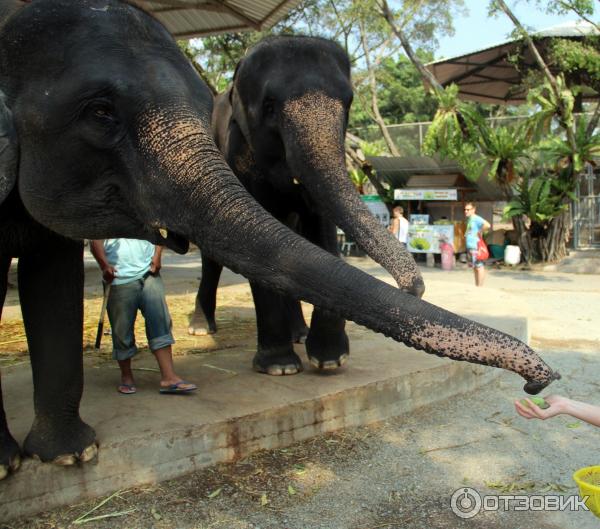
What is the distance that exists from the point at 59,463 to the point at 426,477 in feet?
6.34

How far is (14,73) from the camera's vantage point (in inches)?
105

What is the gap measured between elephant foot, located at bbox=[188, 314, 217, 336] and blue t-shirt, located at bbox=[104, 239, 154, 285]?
8.11ft

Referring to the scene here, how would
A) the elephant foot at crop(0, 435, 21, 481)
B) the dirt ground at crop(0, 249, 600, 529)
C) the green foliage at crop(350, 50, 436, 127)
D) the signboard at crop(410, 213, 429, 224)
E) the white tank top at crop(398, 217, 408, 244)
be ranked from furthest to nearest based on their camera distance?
the green foliage at crop(350, 50, 436, 127)
the signboard at crop(410, 213, 429, 224)
the white tank top at crop(398, 217, 408, 244)
the dirt ground at crop(0, 249, 600, 529)
the elephant foot at crop(0, 435, 21, 481)

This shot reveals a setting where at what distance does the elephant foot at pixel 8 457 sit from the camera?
10.4ft

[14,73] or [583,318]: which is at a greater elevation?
[14,73]

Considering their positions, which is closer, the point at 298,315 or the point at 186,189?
the point at 186,189

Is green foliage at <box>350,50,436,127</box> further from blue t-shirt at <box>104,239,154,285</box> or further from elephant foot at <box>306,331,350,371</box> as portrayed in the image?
blue t-shirt at <box>104,239,154,285</box>

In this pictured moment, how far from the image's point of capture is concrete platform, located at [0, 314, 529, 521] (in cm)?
344

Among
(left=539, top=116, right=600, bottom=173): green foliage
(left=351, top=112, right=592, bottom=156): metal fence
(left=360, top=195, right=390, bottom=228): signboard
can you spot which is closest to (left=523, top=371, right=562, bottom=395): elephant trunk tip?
(left=539, top=116, right=600, bottom=173): green foliage

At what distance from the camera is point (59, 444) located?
11.0 feet

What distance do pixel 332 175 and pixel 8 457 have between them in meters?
2.44

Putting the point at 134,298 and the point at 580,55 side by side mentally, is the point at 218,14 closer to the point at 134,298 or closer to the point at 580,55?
the point at 134,298

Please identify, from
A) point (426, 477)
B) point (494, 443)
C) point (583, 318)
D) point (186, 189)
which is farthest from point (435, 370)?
point (583, 318)

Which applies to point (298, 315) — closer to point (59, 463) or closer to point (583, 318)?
point (59, 463)
